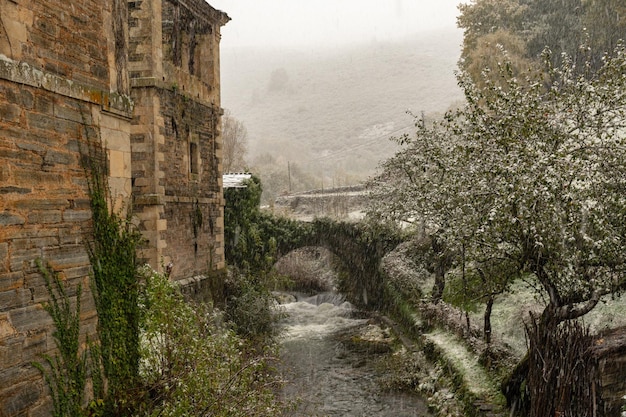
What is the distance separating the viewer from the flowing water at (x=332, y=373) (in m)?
11.6

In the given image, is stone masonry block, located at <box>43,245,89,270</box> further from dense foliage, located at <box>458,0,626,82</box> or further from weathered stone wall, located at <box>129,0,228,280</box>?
dense foliage, located at <box>458,0,626,82</box>

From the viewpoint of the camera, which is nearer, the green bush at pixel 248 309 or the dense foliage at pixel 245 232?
the green bush at pixel 248 309

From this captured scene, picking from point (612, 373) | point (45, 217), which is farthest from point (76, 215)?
point (612, 373)

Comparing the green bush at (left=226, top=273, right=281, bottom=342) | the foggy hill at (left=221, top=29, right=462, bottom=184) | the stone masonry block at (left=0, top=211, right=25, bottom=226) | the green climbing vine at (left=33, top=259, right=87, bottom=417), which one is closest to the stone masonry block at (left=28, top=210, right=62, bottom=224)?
the stone masonry block at (left=0, top=211, right=25, bottom=226)

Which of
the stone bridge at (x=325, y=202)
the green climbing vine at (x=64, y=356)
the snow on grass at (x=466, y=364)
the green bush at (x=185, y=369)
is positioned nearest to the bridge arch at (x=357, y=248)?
the stone bridge at (x=325, y=202)

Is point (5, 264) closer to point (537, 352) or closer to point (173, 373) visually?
point (173, 373)

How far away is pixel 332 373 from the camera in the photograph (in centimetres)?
1453

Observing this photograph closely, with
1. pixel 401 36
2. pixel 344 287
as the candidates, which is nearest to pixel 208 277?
pixel 344 287

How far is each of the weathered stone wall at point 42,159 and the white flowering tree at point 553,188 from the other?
5405 mm

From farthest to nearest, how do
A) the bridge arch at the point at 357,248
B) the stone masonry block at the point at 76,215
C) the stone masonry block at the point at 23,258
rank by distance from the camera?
the bridge arch at the point at 357,248, the stone masonry block at the point at 76,215, the stone masonry block at the point at 23,258

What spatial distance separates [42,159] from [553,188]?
20.3 ft

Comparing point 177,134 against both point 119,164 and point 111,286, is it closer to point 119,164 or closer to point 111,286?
point 119,164

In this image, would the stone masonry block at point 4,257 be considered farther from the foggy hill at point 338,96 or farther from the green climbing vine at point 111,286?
the foggy hill at point 338,96

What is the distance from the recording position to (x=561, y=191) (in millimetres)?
7352
